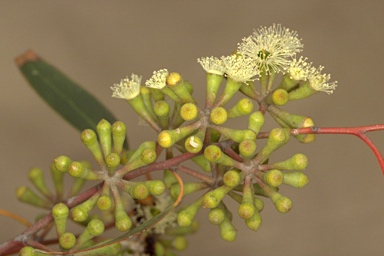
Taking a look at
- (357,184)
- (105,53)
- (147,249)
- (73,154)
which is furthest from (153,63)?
(147,249)

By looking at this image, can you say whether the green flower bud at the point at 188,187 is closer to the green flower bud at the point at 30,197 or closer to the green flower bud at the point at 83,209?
the green flower bud at the point at 83,209

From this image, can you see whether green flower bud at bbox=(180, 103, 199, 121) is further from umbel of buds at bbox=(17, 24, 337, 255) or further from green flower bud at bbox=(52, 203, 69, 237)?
green flower bud at bbox=(52, 203, 69, 237)

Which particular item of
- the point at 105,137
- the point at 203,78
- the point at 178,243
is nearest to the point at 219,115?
the point at 105,137

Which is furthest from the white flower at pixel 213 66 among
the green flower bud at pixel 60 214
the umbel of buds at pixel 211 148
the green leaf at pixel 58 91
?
the green leaf at pixel 58 91

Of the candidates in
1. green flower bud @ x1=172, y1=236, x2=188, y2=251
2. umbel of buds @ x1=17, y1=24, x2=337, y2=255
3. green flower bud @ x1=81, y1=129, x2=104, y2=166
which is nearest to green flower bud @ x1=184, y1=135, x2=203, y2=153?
umbel of buds @ x1=17, y1=24, x2=337, y2=255

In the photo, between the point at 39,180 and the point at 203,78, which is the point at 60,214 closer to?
the point at 39,180

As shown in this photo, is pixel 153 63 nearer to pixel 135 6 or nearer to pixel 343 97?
pixel 135 6
